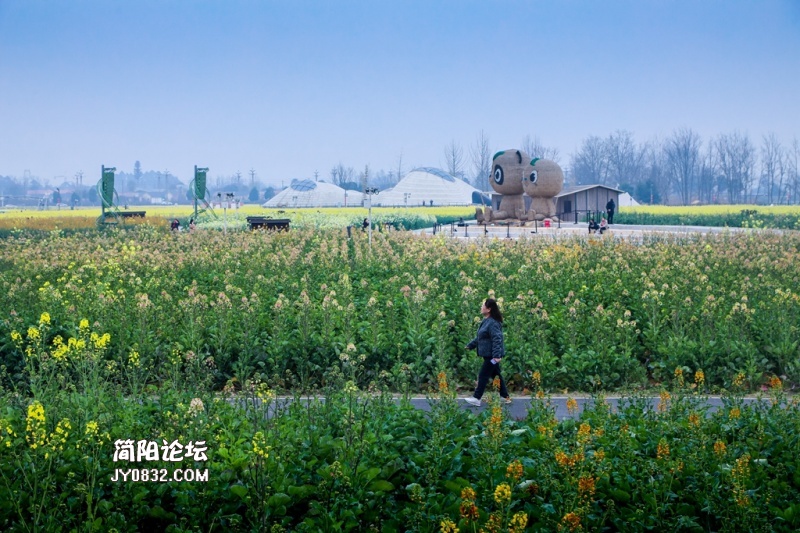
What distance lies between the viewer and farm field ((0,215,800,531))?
5.47 metres

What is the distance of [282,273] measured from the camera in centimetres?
1728

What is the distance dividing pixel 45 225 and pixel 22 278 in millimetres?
26560

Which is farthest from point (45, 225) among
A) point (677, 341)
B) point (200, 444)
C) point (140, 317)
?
point (200, 444)

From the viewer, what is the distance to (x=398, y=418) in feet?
23.6

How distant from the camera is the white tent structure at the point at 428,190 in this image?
123m

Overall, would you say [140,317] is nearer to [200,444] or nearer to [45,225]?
[200,444]

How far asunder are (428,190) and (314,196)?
17290mm

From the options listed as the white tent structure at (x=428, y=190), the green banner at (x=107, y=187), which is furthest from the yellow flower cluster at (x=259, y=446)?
the white tent structure at (x=428, y=190)

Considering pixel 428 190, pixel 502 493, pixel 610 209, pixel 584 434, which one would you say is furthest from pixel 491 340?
pixel 428 190

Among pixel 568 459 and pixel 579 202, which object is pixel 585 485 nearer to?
pixel 568 459

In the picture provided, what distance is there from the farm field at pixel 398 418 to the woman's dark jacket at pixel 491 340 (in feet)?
2.02

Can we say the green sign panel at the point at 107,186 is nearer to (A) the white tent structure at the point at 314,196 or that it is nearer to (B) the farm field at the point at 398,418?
(B) the farm field at the point at 398,418

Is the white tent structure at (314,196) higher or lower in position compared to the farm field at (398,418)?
higher

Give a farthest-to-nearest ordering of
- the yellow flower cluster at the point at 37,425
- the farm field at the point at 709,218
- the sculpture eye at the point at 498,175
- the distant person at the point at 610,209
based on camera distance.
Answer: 1. the distant person at the point at 610,209
2. the farm field at the point at 709,218
3. the sculpture eye at the point at 498,175
4. the yellow flower cluster at the point at 37,425
